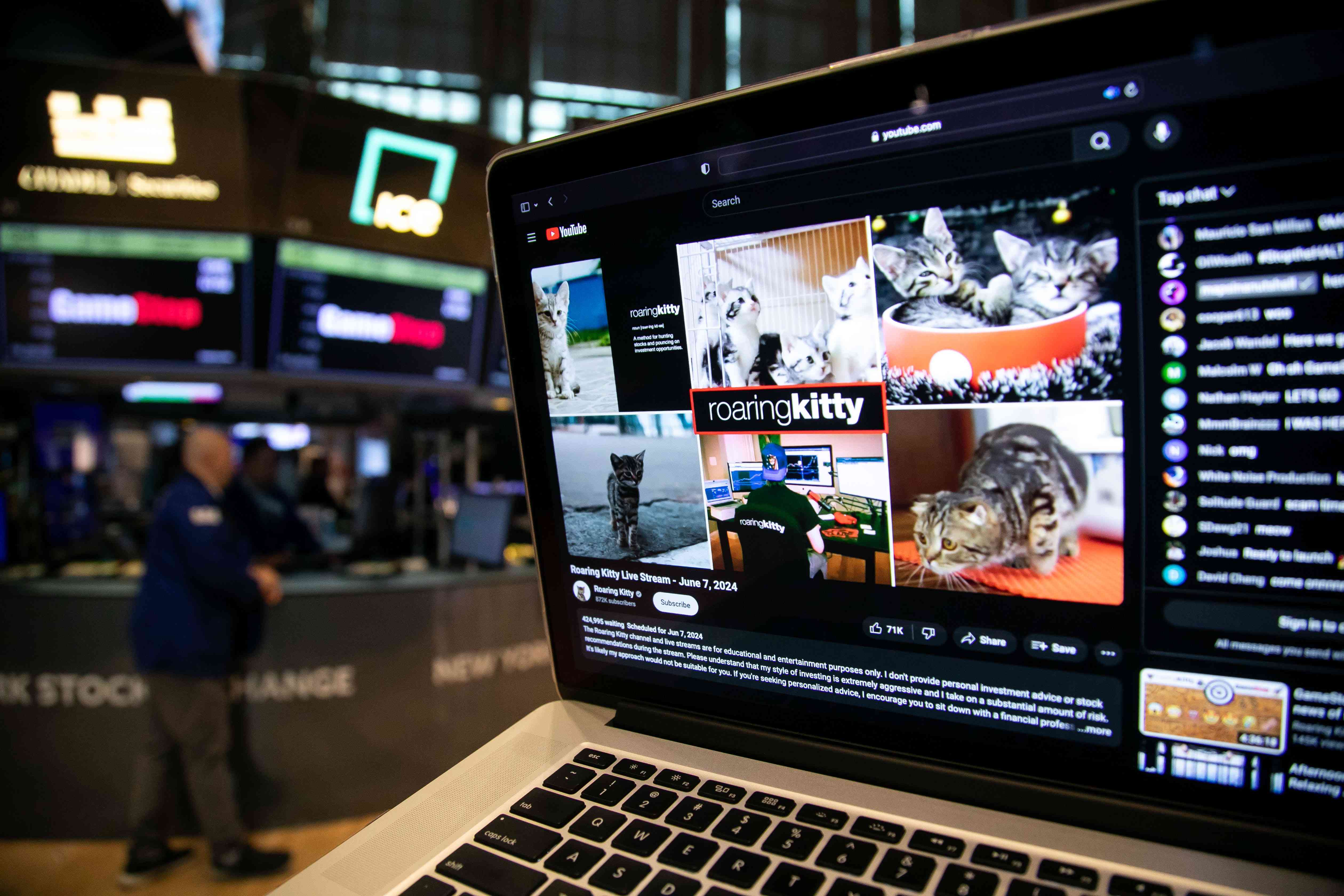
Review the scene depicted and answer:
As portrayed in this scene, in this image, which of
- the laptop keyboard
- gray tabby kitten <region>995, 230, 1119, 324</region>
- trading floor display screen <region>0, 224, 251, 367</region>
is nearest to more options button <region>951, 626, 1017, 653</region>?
the laptop keyboard

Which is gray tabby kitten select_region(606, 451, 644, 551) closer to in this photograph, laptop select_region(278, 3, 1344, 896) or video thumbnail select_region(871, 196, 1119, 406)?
laptop select_region(278, 3, 1344, 896)

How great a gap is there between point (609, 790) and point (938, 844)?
0.82 feet

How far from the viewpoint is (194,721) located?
228 cm

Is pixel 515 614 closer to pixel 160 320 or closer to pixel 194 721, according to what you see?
pixel 194 721

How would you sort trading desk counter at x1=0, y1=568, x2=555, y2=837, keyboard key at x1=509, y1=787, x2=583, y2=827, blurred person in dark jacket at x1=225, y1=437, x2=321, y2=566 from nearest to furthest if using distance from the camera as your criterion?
1. keyboard key at x1=509, y1=787, x2=583, y2=827
2. trading desk counter at x1=0, y1=568, x2=555, y2=837
3. blurred person in dark jacket at x1=225, y1=437, x2=321, y2=566

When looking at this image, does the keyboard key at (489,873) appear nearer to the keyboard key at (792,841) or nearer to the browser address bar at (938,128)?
the keyboard key at (792,841)

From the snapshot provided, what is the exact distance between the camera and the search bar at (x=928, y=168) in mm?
460

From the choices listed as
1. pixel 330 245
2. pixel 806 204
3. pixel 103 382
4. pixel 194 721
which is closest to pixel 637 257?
pixel 806 204

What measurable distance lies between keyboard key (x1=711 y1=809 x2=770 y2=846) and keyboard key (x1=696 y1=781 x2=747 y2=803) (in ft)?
0.05

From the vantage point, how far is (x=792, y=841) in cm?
48

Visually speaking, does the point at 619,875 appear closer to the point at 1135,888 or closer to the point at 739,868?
the point at 739,868

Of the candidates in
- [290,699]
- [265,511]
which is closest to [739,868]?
[290,699]

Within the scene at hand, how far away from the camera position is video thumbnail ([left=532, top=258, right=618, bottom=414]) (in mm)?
639

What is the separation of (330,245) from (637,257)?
2362mm
